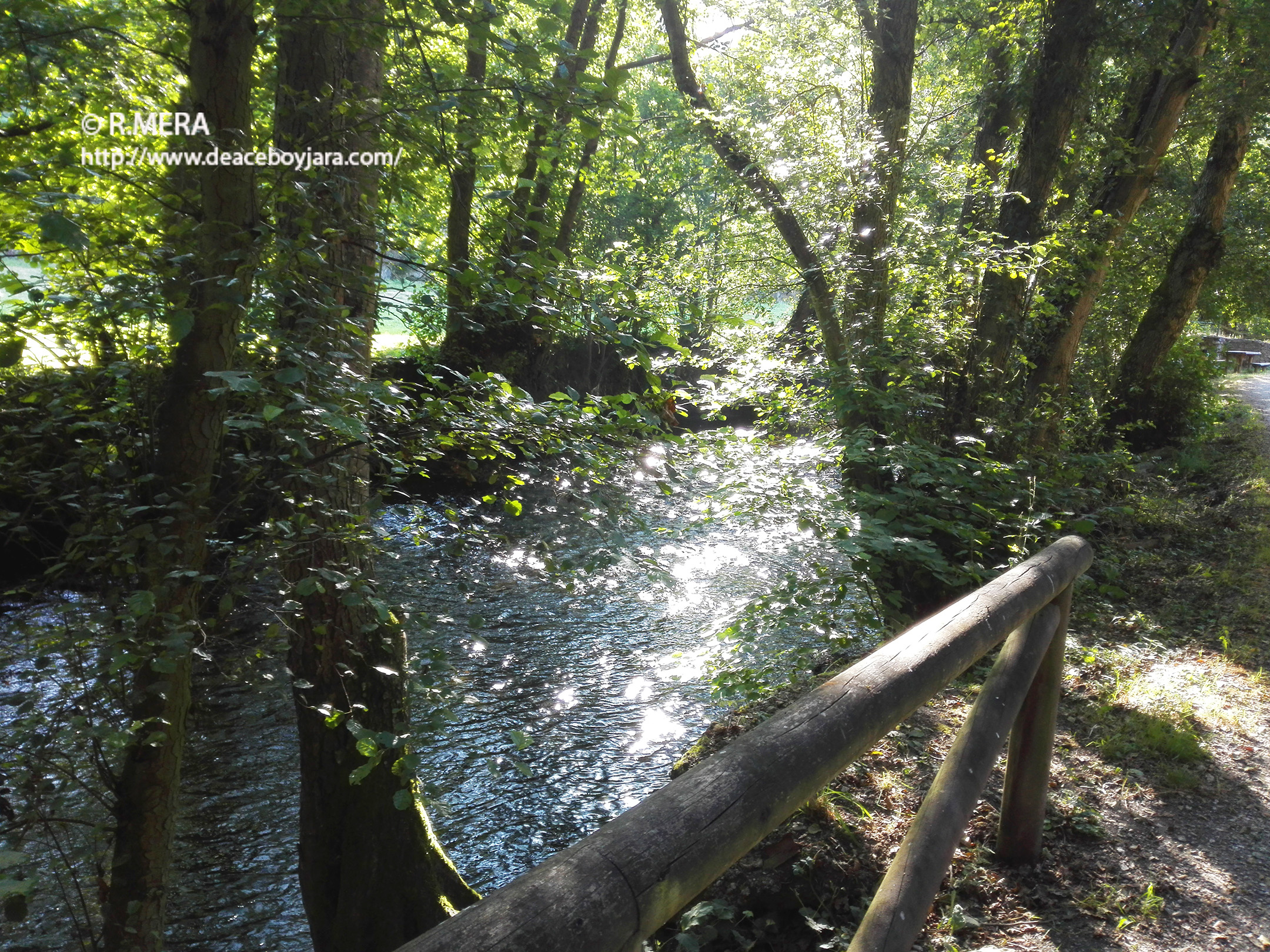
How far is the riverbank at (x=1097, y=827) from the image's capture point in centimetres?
301

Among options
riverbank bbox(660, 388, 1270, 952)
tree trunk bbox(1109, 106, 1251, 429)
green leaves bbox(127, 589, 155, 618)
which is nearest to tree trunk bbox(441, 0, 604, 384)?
green leaves bbox(127, 589, 155, 618)

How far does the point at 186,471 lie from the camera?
8.20 feet

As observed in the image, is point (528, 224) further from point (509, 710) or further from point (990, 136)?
point (990, 136)

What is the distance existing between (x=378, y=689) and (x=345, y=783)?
1.67 ft

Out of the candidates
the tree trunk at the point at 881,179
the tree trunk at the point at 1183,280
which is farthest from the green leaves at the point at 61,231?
the tree trunk at the point at 1183,280

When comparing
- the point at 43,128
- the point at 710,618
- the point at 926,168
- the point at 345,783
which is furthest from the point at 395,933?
the point at 926,168

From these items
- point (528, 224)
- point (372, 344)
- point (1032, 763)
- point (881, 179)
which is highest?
point (881, 179)

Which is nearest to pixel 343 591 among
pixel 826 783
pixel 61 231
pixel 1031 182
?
pixel 61 231

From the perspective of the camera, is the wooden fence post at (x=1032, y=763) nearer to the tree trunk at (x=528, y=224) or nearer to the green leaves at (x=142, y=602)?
the tree trunk at (x=528, y=224)

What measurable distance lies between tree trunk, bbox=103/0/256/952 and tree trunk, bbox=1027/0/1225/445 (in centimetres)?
721

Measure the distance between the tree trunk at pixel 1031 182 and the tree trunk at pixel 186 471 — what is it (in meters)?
6.25

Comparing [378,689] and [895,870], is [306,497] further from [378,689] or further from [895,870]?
[895,870]

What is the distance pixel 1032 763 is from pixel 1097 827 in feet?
2.41

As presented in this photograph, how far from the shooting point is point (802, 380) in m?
8.09
